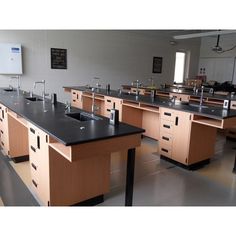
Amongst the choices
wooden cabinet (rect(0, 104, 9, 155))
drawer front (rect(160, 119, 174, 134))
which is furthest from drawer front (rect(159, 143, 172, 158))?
wooden cabinet (rect(0, 104, 9, 155))

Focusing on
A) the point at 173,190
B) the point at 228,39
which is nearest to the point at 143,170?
the point at 173,190

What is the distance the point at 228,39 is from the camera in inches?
356

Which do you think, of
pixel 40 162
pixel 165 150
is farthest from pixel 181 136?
pixel 40 162

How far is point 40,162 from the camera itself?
221 centimetres

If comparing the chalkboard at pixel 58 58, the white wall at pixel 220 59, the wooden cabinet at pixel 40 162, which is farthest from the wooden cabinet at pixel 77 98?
the white wall at pixel 220 59

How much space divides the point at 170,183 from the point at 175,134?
733mm

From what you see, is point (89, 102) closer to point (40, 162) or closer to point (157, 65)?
point (40, 162)

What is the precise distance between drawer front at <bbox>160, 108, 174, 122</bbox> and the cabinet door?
7cm

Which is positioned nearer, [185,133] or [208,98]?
[185,133]

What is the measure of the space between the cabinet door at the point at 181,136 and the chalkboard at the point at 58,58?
15.6ft

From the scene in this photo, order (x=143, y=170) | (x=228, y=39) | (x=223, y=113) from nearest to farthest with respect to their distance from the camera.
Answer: (x=223, y=113) < (x=143, y=170) < (x=228, y=39)

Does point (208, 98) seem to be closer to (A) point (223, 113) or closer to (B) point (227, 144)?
(B) point (227, 144)
